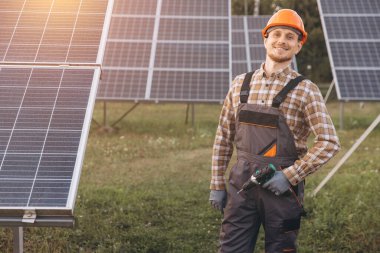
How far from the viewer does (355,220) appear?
6590mm

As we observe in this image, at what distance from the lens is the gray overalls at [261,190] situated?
3865mm

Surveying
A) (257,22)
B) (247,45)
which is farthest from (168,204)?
(257,22)

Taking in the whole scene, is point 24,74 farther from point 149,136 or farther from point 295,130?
point 149,136

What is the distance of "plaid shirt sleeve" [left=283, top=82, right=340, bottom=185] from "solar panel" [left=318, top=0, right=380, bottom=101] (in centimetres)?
546

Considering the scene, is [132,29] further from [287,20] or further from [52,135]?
[287,20]

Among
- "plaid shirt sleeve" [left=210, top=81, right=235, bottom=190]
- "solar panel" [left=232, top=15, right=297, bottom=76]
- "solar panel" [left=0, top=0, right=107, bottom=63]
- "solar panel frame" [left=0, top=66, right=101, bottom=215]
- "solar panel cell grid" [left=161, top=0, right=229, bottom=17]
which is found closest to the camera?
"solar panel frame" [left=0, top=66, right=101, bottom=215]

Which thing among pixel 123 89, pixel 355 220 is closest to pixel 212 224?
pixel 355 220

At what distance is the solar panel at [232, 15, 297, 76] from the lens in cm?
1575

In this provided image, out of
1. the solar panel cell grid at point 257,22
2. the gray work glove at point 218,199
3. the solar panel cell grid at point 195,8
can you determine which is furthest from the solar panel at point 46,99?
the solar panel cell grid at point 257,22

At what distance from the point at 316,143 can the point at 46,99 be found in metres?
2.10

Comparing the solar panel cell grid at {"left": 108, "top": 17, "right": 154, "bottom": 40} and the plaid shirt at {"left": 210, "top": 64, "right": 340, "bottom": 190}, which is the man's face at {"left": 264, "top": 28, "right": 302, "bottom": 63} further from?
the solar panel cell grid at {"left": 108, "top": 17, "right": 154, "bottom": 40}

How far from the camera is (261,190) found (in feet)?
12.9

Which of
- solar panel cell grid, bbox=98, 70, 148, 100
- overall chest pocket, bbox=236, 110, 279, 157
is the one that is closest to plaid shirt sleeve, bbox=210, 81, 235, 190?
overall chest pocket, bbox=236, 110, 279, 157

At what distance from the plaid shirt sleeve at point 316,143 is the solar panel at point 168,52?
6.96m
